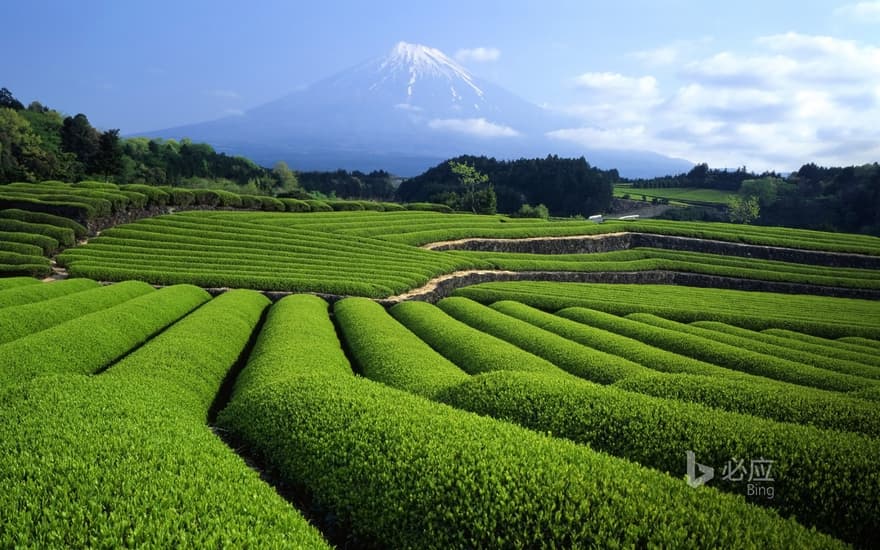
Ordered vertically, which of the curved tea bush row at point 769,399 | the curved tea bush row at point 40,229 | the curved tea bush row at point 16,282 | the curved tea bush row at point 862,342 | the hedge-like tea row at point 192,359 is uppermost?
the curved tea bush row at point 40,229

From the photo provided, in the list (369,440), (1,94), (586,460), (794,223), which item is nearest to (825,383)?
(586,460)

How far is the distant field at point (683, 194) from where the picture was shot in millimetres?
136125

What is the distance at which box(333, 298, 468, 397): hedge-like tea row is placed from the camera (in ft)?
44.0

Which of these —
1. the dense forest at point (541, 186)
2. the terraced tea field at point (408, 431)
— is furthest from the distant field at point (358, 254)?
the dense forest at point (541, 186)

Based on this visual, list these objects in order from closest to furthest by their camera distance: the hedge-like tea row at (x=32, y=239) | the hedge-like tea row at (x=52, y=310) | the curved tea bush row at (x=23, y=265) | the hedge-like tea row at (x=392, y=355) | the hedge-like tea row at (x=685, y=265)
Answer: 1. the hedge-like tea row at (x=392, y=355)
2. the hedge-like tea row at (x=52, y=310)
3. the curved tea bush row at (x=23, y=265)
4. the hedge-like tea row at (x=32, y=239)
5. the hedge-like tea row at (x=685, y=265)

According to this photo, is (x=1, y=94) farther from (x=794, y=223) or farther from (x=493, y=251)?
(x=794, y=223)

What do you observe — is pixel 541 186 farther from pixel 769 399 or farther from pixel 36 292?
pixel 769 399

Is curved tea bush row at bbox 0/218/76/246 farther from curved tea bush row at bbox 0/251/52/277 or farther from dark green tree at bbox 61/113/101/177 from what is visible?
dark green tree at bbox 61/113/101/177

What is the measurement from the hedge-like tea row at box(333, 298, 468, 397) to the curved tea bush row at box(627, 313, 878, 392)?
9.96 m

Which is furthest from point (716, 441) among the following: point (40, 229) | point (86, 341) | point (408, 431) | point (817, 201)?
point (817, 201)

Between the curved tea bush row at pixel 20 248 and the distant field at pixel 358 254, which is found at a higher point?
the curved tea bush row at pixel 20 248

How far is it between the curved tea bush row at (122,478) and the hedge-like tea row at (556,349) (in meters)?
10.9

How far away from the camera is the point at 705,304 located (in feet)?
109

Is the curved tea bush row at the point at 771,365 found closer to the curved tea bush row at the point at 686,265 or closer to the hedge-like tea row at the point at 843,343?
the hedge-like tea row at the point at 843,343
